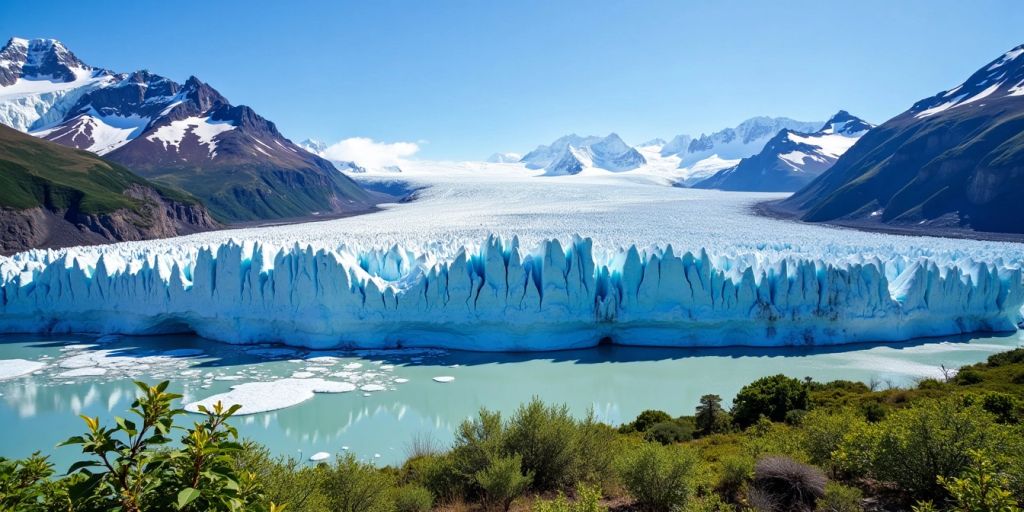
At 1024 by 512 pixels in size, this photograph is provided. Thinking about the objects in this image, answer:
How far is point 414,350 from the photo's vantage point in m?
16.4

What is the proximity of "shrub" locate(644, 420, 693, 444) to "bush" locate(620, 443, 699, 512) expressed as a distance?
3.35 m

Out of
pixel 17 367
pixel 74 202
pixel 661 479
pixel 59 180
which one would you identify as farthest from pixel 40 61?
pixel 661 479

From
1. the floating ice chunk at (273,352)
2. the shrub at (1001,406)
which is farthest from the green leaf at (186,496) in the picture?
the floating ice chunk at (273,352)

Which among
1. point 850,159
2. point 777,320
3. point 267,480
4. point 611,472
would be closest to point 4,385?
point 267,480

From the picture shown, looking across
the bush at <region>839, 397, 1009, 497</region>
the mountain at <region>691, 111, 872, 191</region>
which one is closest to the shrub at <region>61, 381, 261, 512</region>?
the bush at <region>839, 397, 1009, 497</region>

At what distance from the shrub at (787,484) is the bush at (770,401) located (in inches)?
183

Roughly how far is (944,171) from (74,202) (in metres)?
73.0

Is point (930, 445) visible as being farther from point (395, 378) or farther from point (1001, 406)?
point (395, 378)

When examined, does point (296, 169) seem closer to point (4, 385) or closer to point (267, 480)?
point (4, 385)

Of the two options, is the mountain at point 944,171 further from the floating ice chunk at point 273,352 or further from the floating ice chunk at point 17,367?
the floating ice chunk at point 17,367

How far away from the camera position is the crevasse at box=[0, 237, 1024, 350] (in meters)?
16.1

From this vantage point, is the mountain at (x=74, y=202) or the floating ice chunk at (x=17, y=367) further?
the mountain at (x=74, y=202)

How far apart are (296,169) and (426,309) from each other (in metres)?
92.8

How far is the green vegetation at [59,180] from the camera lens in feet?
137
